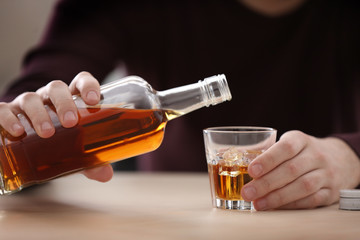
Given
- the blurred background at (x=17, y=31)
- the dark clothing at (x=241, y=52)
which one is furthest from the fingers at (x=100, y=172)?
the blurred background at (x=17, y=31)

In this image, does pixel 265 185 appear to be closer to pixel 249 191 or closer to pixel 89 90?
pixel 249 191

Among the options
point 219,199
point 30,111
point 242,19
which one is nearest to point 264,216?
point 219,199

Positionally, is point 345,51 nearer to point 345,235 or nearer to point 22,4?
point 345,235

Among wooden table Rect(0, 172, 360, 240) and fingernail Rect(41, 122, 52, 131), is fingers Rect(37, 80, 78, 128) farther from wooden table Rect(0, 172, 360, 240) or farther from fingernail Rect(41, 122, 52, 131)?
wooden table Rect(0, 172, 360, 240)

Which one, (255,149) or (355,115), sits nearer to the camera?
(255,149)

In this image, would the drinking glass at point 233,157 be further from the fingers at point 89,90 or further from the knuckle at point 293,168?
the fingers at point 89,90

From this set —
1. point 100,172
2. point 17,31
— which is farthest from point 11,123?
point 17,31
